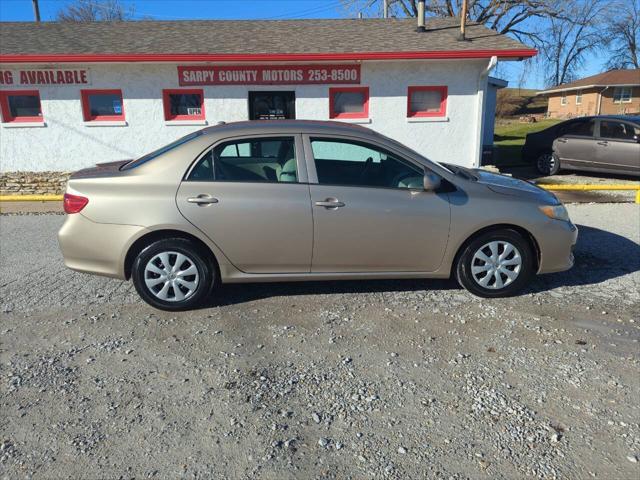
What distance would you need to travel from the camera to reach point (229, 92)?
10508mm

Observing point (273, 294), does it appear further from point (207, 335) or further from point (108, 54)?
point (108, 54)

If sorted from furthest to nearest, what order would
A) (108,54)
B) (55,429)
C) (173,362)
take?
(108,54), (173,362), (55,429)

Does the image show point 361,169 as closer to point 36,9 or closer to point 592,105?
point 36,9

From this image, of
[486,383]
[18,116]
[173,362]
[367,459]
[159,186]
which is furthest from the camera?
[18,116]

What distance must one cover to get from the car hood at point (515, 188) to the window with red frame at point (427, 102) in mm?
6385

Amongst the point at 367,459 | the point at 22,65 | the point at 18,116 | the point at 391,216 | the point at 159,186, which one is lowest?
the point at 367,459

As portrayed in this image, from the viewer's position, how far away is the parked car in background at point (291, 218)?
13.4ft

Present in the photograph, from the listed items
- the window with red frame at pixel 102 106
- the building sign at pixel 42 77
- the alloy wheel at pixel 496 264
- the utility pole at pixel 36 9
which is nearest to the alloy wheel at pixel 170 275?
the alloy wheel at pixel 496 264

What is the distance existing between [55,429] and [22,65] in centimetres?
1010

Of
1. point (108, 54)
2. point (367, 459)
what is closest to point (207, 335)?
point (367, 459)

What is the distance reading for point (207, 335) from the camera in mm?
3812

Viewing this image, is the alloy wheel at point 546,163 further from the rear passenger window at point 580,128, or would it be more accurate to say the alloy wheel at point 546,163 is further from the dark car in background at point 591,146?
the rear passenger window at point 580,128

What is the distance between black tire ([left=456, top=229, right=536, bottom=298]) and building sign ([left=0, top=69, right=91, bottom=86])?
951 cm

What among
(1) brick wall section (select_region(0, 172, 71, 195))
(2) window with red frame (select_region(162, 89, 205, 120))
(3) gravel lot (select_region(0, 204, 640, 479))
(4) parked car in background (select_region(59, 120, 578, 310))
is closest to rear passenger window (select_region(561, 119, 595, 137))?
(3) gravel lot (select_region(0, 204, 640, 479))
